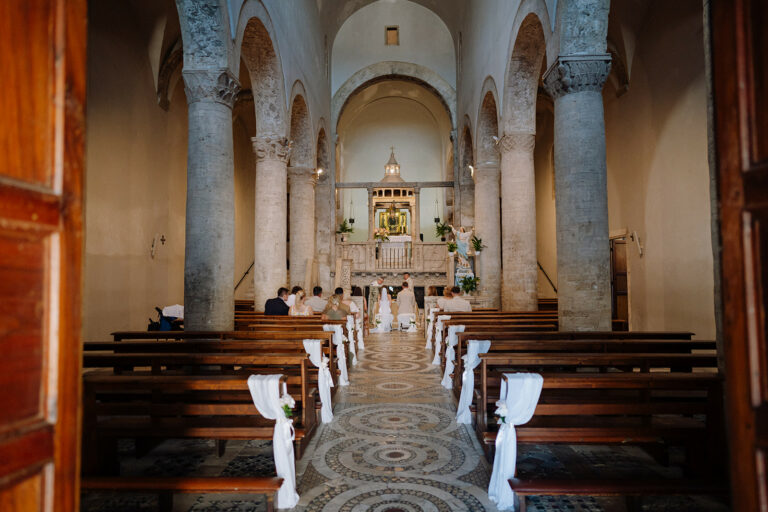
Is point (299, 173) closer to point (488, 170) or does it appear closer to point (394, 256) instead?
point (488, 170)

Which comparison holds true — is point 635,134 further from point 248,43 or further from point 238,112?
point 238,112

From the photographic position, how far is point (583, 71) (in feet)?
21.4

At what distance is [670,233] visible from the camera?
999cm

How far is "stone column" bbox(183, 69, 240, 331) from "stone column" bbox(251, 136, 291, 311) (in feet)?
10.3

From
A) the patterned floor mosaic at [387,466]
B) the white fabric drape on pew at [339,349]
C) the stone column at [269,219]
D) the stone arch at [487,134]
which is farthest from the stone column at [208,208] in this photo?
the stone arch at [487,134]

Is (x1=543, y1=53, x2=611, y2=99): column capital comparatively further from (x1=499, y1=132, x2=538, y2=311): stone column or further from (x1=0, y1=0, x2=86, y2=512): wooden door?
(x1=0, y1=0, x2=86, y2=512): wooden door

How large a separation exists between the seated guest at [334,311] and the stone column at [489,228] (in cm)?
552

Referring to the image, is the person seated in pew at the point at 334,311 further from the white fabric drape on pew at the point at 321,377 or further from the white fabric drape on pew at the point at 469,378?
the white fabric drape on pew at the point at 469,378

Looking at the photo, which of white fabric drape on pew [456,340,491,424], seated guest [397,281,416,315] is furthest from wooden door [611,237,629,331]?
white fabric drape on pew [456,340,491,424]

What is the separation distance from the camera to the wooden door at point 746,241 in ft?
4.83

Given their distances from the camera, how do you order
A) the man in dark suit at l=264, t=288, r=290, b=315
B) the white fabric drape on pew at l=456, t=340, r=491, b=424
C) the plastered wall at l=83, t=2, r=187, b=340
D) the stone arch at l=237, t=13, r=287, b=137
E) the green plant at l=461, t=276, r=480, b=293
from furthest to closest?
1. the green plant at l=461, t=276, r=480, b=293
2. the stone arch at l=237, t=13, r=287, b=137
3. the plastered wall at l=83, t=2, r=187, b=340
4. the man in dark suit at l=264, t=288, r=290, b=315
5. the white fabric drape on pew at l=456, t=340, r=491, b=424

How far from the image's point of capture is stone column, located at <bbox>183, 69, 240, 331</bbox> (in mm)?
6773

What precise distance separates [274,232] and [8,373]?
9.31 m

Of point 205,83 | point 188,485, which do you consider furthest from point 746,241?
point 205,83
